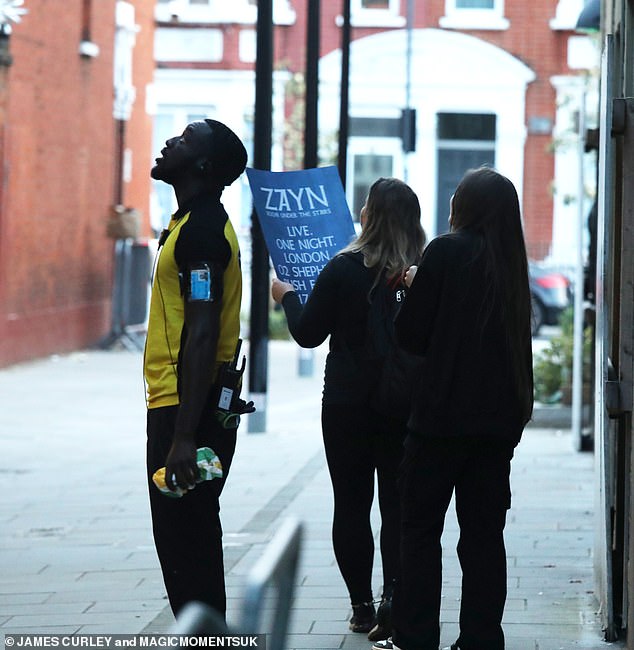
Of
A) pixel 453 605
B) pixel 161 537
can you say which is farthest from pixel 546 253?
pixel 161 537

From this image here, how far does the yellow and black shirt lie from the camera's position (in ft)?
14.9

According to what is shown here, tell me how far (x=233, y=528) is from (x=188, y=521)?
3.64 meters

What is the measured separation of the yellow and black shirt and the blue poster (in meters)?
1.36

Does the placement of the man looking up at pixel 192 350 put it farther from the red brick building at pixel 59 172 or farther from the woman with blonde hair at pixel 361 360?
the red brick building at pixel 59 172

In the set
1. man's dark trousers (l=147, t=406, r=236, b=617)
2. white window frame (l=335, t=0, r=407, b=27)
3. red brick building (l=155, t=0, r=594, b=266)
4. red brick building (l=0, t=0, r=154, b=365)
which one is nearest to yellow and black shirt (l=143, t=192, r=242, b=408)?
man's dark trousers (l=147, t=406, r=236, b=617)

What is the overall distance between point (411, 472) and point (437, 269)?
0.68 metres

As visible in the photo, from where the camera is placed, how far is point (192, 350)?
4504mm

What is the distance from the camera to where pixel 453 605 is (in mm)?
6367

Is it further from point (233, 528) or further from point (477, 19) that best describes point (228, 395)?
point (477, 19)

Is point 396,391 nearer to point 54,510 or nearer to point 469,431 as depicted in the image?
point 469,431

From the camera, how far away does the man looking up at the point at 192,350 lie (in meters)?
4.51

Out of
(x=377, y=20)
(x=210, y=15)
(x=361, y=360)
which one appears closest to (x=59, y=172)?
(x=210, y=15)

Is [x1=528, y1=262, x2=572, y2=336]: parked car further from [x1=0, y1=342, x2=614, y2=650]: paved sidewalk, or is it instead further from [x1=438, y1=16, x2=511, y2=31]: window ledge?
[x1=0, y1=342, x2=614, y2=650]: paved sidewalk

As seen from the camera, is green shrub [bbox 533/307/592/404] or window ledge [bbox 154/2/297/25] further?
window ledge [bbox 154/2/297/25]
